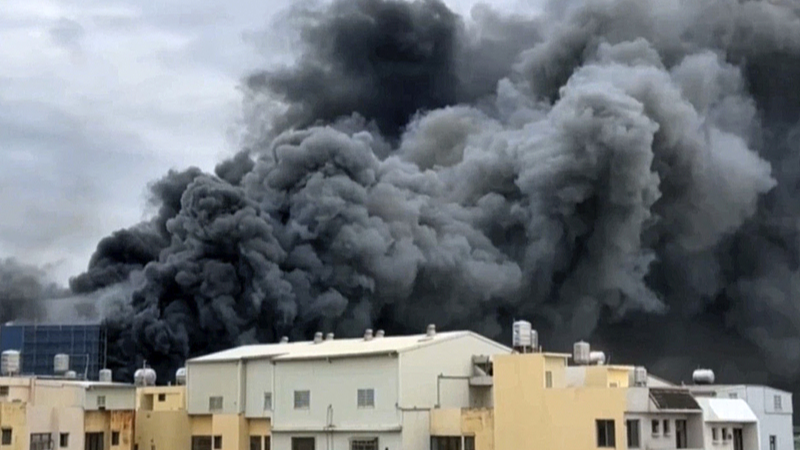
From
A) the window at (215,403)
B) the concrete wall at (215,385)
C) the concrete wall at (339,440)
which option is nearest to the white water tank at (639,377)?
the concrete wall at (339,440)

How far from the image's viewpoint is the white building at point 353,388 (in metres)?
45.4

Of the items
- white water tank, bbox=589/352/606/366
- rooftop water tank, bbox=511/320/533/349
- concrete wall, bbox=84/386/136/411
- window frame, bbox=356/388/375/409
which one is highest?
rooftop water tank, bbox=511/320/533/349

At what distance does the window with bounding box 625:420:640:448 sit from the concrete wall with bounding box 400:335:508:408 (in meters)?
8.32

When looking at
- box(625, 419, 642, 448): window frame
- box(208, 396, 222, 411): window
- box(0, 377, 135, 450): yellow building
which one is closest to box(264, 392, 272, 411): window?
box(208, 396, 222, 411): window

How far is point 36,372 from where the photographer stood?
67125 millimetres

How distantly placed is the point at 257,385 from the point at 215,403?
7.64ft

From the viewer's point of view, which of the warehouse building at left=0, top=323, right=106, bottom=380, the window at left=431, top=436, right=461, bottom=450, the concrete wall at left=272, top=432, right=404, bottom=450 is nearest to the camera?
the window at left=431, top=436, right=461, bottom=450

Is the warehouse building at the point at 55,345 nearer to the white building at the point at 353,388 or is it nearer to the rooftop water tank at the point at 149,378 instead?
the rooftop water tank at the point at 149,378

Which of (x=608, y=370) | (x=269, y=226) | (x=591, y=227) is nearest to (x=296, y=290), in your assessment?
(x=269, y=226)

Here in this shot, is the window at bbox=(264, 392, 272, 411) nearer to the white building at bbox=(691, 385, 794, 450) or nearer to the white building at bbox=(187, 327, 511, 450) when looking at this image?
the white building at bbox=(187, 327, 511, 450)

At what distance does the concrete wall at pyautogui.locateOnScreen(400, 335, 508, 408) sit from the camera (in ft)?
149

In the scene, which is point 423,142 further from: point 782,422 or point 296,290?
point 782,422

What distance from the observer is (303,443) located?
157 feet

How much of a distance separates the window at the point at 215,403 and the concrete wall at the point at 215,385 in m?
0.11
